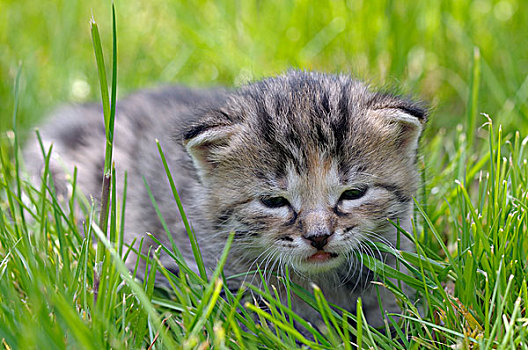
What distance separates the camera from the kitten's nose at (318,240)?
2.52m

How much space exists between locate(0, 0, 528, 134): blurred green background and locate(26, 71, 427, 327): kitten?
1.62 metres

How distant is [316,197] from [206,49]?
9.12 feet

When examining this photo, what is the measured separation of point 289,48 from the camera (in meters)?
4.91

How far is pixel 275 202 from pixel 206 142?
0.41m

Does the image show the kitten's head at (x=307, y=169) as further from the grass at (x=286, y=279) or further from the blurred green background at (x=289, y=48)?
the blurred green background at (x=289, y=48)

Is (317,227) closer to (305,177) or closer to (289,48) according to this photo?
(305,177)

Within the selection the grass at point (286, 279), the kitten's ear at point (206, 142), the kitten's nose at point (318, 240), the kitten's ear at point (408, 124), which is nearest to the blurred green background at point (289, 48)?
the grass at point (286, 279)

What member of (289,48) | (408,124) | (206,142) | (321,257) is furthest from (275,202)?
(289,48)

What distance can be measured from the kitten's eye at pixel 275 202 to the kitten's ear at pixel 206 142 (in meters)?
0.32

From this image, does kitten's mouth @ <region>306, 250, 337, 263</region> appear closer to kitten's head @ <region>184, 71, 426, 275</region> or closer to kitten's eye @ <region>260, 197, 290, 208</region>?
kitten's head @ <region>184, 71, 426, 275</region>

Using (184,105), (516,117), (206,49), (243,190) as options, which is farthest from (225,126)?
(206,49)

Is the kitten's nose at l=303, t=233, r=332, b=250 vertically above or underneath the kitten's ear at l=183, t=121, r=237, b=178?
underneath

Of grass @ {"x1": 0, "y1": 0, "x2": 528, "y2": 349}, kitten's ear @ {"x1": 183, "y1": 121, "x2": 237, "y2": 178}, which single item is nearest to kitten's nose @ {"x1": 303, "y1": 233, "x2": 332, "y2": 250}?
grass @ {"x1": 0, "y1": 0, "x2": 528, "y2": 349}

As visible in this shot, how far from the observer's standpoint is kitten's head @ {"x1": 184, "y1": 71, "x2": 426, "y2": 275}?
261 centimetres
